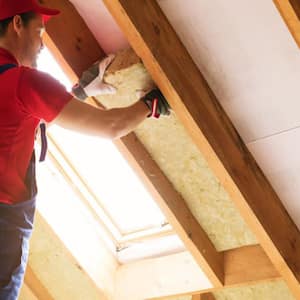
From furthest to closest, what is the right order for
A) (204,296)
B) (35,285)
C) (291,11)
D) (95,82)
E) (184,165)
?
(35,285) < (204,296) < (184,165) < (95,82) < (291,11)

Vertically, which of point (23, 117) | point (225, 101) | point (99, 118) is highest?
point (23, 117)

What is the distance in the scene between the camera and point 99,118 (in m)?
2.02

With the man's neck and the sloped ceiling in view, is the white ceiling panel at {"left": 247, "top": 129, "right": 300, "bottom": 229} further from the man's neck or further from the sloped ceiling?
the man's neck

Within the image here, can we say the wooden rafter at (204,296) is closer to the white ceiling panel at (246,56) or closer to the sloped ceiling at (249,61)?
the sloped ceiling at (249,61)

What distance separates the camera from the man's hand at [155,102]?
2143 mm

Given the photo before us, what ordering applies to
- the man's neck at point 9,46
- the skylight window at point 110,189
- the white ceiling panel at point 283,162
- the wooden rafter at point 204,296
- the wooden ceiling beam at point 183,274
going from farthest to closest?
the skylight window at point 110,189
the wooden rafter at point 204,296
the wooden ceiling beam at point 183,274
the white ceiling panel at point 283,162
the man's neck at point 9,46

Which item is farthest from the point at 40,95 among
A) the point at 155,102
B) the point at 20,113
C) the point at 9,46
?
the point at 155,102

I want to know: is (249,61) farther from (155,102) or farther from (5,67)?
(5,67)

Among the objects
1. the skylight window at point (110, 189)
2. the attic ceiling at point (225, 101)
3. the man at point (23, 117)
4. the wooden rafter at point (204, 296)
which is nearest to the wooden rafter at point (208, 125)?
the attic ceiling at point (225, 101)

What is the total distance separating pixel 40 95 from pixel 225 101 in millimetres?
699

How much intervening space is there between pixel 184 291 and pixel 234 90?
1.16 m

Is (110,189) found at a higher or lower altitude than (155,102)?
lower

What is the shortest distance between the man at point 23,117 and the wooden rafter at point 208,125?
126mm

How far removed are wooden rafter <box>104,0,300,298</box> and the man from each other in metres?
0.13
